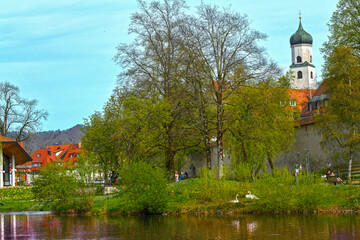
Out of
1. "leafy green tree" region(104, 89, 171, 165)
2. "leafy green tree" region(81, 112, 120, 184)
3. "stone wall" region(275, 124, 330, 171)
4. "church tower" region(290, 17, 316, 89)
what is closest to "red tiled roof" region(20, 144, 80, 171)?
"church tower" region(290, 17, 316, 89)

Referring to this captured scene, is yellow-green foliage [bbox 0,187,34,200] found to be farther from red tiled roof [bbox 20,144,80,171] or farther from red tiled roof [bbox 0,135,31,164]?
red tiled roof [bbox 20,144,80,171]

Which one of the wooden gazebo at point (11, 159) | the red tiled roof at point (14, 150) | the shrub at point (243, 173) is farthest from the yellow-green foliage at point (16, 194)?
the shrub at point (243, 173)

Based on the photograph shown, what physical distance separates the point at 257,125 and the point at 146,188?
41.3 ft

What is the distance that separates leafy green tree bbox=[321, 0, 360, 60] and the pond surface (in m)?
23.9

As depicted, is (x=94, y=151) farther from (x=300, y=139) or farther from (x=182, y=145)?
(x=300, y=139)

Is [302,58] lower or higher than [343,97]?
higher

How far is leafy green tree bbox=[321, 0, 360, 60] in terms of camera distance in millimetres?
45500

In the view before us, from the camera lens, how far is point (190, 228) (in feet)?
73.2

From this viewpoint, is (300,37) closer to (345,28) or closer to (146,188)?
(345,28)

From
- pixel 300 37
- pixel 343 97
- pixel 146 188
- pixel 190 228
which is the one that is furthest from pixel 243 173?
pixel 300 37

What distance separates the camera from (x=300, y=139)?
56719mm

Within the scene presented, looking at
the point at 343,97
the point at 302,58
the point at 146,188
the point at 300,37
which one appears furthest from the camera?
the point at 302,58

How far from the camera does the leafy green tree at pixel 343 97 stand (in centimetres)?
4072

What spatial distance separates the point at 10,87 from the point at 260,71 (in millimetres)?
43707
